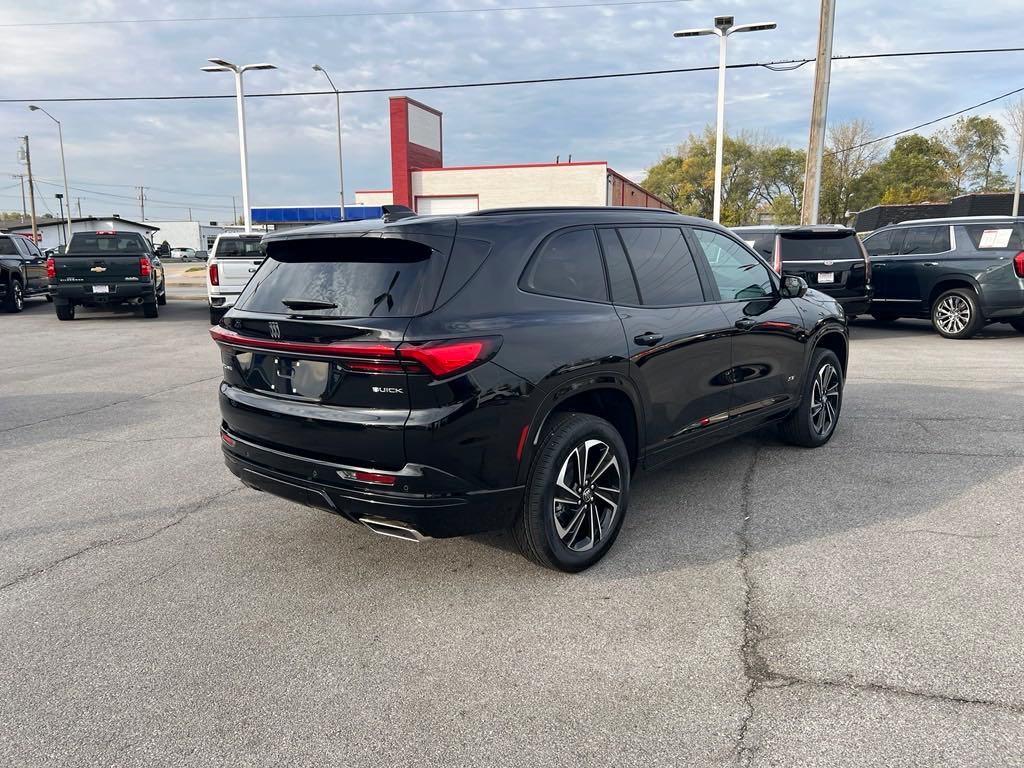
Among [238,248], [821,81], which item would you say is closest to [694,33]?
[821,81]

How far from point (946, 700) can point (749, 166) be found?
69494mm

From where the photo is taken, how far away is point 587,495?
12.8 feet

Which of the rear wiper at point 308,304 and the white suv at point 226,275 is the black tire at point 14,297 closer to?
the white suv at point 226,275

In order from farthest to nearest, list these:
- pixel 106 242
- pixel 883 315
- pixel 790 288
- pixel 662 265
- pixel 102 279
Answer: pixel 106 242
pixel 102 279
pixel 883 315
pixel 790 288
pixel 662 265

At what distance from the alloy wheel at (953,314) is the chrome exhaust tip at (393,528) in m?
12.0

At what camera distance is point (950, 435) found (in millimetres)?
6402

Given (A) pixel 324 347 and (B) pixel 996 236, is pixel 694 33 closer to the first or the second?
(B) pixel 996 236

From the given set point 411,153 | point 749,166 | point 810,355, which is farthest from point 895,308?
point 749,166

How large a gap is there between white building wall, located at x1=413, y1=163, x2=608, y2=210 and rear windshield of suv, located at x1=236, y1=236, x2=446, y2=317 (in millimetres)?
33387

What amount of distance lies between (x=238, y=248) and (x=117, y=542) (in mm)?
12618

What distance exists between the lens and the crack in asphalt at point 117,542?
3895 millimetres

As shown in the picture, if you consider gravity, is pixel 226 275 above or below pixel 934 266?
below

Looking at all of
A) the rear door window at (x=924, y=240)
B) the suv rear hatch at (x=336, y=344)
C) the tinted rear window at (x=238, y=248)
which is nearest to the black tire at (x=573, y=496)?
the suv rear hatch at (x=336, y=344)

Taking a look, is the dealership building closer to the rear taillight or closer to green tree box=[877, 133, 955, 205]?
green tree box=[877, 133, 955, 205]
